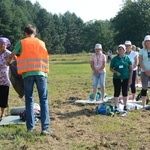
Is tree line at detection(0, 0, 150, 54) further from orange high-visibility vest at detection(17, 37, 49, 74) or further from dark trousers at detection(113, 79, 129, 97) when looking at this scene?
orange high-visibility vest at detection(17, 37, 49, 74)

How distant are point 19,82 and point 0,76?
0.52 metres

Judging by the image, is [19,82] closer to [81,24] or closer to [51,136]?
[51,136]

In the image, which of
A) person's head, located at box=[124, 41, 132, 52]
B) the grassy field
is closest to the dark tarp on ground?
the grassy field

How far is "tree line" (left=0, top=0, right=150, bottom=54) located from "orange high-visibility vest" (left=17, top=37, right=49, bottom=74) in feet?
166

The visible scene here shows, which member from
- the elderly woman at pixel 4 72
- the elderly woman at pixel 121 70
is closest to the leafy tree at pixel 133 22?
the elderly woman at pixel 121 70

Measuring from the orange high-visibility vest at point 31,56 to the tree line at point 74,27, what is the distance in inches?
1994

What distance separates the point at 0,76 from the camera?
8.17 m

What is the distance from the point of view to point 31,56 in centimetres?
665

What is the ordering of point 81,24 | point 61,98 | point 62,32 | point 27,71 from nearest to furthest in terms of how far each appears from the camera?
1. point 27,71
2. point 61,98
3. point 62,32
4. point 81,24

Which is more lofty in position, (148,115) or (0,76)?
(0,76)

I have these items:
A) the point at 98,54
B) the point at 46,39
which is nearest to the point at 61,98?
the point at 98,54

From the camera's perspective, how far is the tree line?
58.9m

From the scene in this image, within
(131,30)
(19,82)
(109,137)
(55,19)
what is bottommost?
(109,137)

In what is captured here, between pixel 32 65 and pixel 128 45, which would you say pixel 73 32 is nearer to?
pixel 128 45
